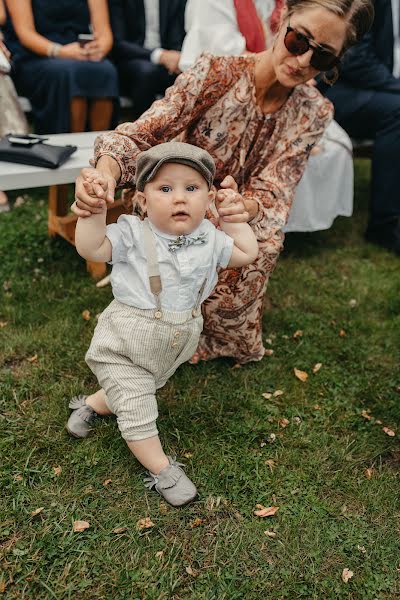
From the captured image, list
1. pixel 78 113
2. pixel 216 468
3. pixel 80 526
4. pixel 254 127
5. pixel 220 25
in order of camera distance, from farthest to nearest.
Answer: pixel 78 113 → pixel 220 25 → pixel 254 127 → pixel 216 468 → pixel 80 526

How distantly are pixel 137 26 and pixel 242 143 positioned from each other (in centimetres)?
320

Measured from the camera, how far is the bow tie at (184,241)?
2.03 m

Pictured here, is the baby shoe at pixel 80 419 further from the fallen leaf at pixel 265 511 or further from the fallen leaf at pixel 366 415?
the fallen leaf at pixel 366 415

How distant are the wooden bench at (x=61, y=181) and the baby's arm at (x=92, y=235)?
117 cm

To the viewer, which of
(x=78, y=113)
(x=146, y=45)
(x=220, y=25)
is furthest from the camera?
(x=146, y=45)

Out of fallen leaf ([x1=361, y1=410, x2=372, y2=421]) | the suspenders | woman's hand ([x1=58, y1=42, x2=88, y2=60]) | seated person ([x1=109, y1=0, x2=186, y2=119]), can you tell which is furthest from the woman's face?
seated person ([x1=109, y1=0, x2=186, y2=119])

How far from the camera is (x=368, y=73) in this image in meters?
4.63

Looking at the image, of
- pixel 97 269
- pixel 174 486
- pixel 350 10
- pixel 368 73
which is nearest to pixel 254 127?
pixel 350 10

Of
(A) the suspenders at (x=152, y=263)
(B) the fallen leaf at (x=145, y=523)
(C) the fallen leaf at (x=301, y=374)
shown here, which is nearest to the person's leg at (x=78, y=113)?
(C) the fallen leaf at (x=301, y=374)

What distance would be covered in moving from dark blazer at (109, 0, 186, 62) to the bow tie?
378cm

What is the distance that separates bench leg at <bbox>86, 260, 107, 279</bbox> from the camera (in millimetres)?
3547

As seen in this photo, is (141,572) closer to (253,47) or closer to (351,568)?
(351,568)

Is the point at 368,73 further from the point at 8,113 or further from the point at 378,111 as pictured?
the point at 8,113

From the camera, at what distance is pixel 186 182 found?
193cm
